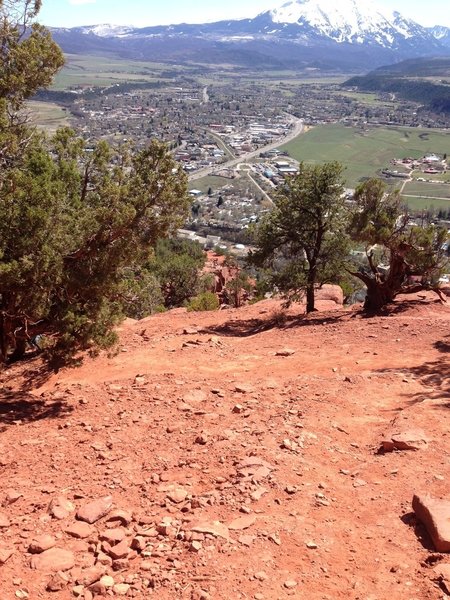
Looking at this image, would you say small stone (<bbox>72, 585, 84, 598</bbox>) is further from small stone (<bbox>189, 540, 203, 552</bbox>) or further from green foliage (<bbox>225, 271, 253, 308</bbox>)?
green foliage (<bbox>225, 271, 253, 308</bbox>)

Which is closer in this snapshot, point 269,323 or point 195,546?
point 195,546

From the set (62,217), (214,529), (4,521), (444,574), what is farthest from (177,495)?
(62,217)

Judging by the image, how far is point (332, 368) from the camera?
48.8 ft

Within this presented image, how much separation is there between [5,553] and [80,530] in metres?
0.93

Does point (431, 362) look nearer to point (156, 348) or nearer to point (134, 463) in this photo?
point (156, 348)

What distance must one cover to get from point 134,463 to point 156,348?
8.97 meters

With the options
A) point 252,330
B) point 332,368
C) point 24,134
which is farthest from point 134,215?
point 252,330

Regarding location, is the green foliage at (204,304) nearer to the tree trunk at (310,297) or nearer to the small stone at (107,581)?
the tree trunk at (310,297)

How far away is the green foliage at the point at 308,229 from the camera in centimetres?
2314

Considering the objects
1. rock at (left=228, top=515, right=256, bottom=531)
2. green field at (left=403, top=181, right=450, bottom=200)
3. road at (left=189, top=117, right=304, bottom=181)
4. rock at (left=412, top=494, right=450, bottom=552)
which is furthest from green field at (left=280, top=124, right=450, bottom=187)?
rock at (left=228, top=515, right=256, bottom=531)

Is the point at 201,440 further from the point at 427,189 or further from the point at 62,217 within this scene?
the point at 427,189

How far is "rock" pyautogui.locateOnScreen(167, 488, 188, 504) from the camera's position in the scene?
7.89m

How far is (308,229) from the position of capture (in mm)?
23672

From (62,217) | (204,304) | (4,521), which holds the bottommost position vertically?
(204,304)
